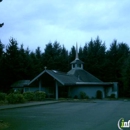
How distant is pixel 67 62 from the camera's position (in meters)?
68.9

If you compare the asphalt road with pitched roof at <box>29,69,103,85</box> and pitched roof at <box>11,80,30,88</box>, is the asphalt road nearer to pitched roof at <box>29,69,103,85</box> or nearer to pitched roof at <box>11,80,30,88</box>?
pitched roof at <box>29,69,103,85</box>

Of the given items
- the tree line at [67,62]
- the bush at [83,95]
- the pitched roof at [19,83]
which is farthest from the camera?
the tree line at [67,62]

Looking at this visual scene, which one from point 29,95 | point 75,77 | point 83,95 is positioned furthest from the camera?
point 75,77

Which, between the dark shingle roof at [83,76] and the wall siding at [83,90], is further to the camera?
the dark shingle roof at [83,76]

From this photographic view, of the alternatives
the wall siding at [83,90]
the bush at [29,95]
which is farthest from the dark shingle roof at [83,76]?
the bush at [29,95]

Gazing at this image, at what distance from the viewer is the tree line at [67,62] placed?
5741 centimetres

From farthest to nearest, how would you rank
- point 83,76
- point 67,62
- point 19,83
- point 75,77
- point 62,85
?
point 67,62 → point 19,83 → point 83,76 → point 75,77 → point 62,85

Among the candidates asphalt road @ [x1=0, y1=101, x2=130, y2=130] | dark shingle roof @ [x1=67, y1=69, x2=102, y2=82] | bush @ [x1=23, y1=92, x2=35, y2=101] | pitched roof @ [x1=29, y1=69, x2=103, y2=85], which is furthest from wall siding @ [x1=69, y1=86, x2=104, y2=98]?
asphalt road @ [x1=0, y1=101, x2=130, y2=130]

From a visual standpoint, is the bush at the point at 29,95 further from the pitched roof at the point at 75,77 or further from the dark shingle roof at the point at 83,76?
the dark shingle roof at the point at 83,76

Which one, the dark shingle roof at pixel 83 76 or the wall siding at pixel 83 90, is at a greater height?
the dark shingle roof at pixel 83 76

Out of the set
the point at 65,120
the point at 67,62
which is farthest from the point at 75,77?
the point at 65,120

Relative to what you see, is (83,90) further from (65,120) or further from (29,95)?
(65,120)

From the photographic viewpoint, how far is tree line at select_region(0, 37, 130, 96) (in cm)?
5741

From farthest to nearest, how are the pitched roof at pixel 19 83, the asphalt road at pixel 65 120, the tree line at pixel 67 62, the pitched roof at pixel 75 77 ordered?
the tree line at pixel 67 62
the pitched roof at pixel 19 83
the pitched roof at pixel 75 77
the asphalt road at pixel 65 120
